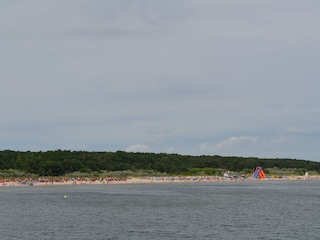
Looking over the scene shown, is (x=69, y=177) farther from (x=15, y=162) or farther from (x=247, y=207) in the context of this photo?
(x=247, y=207)

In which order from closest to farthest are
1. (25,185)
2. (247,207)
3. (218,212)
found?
1. (218,212)
2. (247,207)
3. (25,185)

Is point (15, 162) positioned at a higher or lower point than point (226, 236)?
higher

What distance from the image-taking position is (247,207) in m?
78.8

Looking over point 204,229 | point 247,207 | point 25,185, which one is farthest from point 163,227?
point 25,185

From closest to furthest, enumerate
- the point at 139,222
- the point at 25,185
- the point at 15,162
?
the point at 139,222 < the point at 25,185 < the point at 15,162

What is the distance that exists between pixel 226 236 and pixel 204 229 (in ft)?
15.3

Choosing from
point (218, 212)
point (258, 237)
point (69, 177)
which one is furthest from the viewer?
point (69, 177)

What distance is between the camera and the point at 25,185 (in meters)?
143

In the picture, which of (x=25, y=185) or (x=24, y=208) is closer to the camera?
(x=24, y=208)

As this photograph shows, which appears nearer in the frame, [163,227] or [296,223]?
[163,227]

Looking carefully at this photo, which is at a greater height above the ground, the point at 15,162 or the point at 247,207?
the point at 15,162

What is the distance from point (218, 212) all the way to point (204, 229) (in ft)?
58.3

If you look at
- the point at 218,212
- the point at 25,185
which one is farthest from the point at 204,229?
the point at 25,185

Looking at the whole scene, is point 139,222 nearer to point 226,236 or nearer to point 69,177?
point 226,236
